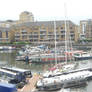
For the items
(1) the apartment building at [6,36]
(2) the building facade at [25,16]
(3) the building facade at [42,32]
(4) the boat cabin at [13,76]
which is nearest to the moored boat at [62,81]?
(4) the boat cabin at [13,76]

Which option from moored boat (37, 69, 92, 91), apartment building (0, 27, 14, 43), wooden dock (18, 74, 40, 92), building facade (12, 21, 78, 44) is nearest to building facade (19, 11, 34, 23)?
apartment building (0, 27, 14, 43)

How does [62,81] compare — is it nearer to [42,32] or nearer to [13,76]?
[13,76]

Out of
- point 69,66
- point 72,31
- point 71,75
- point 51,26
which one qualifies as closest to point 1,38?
point 51,26

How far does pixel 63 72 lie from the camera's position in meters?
20.5

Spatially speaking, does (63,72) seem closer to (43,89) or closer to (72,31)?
(43,89)

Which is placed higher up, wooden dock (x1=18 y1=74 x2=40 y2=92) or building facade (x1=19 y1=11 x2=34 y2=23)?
building facade (x1=19 y1=11 x2=34 y2=23)

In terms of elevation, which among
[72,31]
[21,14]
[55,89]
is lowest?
[55,89]

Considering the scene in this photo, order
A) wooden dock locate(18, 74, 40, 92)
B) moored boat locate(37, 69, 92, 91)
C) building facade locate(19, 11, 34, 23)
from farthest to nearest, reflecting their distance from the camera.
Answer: building facade locate(19, 11, 34, 23), moored boat locate(37, 69, 92, 91), wooden dock locate(18, 74, 40, 92)

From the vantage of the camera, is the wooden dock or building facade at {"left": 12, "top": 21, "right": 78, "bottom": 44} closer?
the wooden dock

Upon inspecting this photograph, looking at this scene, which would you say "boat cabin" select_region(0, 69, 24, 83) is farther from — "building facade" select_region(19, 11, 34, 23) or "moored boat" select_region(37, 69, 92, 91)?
"building facade" select_region(19, 11, 34, 23)

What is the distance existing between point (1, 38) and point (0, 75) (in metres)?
38.5

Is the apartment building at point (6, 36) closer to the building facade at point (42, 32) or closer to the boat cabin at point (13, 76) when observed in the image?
the building facade at point (42, 32)

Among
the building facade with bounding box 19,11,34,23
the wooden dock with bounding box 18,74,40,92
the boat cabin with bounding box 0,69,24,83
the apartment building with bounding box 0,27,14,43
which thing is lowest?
the wooden dock with bounding box 18,74,40,92

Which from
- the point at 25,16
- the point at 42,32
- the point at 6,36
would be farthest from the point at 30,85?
the point at 25,16
